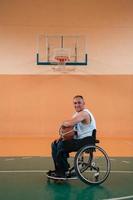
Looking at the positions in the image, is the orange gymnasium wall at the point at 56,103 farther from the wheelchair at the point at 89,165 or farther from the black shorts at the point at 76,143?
the black shorts at the point at 76,143

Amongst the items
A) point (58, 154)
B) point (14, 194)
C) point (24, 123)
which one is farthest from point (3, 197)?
point (24, 123)

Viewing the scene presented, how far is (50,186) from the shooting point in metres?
4.94

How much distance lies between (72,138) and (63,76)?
7.36 meters

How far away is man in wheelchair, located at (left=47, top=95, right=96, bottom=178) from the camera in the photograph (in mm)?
5051

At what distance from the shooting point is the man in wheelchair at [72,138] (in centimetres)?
505

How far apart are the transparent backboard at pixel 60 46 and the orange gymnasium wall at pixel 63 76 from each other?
0.16 meters

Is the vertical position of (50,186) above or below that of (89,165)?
below

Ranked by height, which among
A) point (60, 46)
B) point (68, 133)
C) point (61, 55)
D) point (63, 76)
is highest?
point (60, 46)

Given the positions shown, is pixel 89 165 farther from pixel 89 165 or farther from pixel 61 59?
pixel 61 59

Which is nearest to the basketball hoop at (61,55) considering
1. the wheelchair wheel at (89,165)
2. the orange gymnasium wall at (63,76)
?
the orange gymnasium wall at (63,76)

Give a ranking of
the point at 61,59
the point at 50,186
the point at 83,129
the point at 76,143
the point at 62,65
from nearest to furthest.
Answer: the point at 50,186 < the point at 76,143 < the point at 83,129 < the point at 61,59 < the point at 62,65

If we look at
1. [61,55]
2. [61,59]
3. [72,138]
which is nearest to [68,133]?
[72,138]

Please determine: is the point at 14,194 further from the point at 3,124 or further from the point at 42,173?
the point at 3,124

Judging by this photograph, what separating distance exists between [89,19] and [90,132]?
7.89 metres
